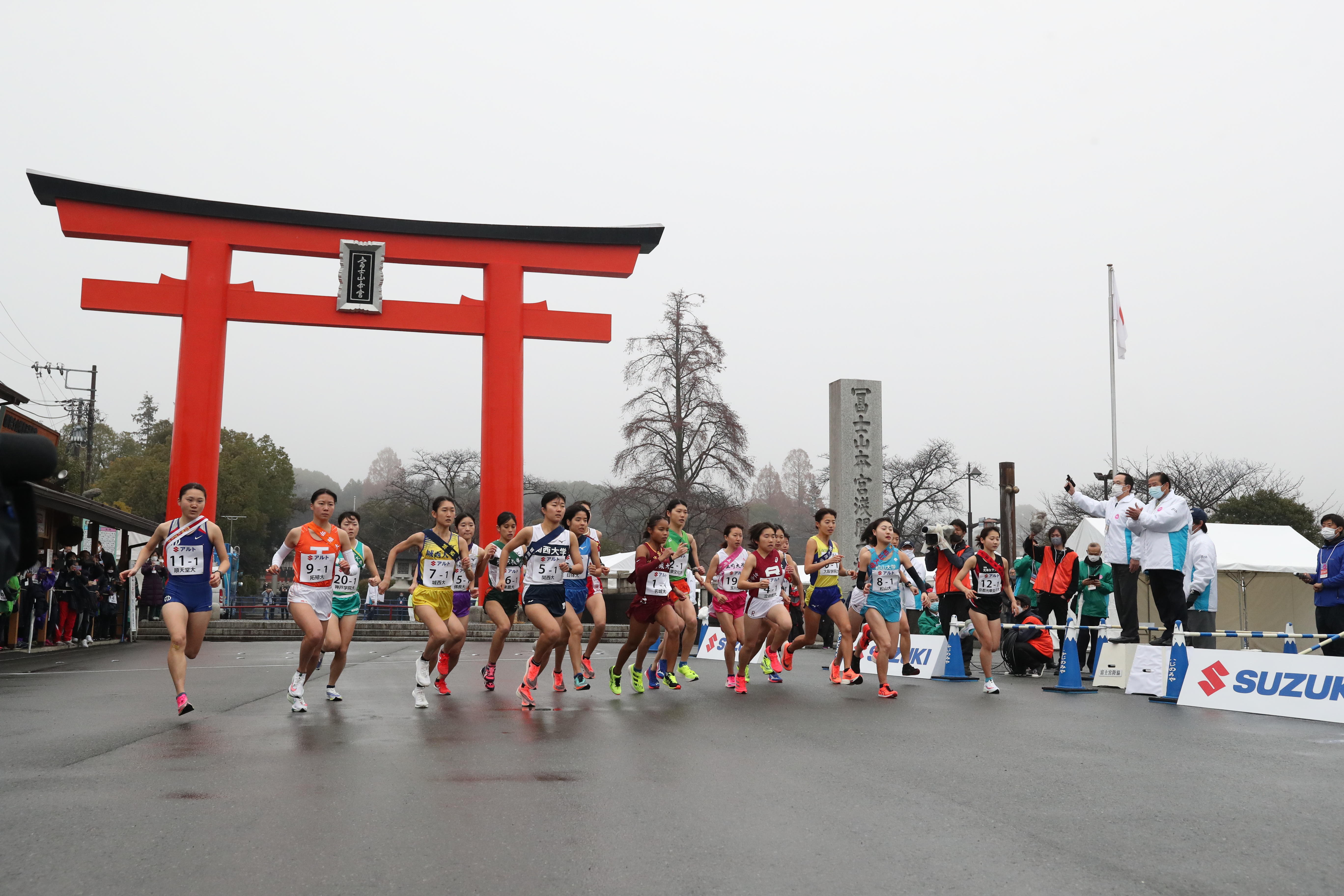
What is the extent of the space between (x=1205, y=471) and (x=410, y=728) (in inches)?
2222

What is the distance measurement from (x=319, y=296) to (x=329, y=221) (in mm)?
2084

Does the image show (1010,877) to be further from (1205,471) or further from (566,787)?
(1205,471)

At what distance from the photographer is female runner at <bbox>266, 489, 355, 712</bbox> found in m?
10.1

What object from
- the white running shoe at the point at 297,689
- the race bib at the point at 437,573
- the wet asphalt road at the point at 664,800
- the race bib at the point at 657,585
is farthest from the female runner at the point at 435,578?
the race bib at the point at 657,585

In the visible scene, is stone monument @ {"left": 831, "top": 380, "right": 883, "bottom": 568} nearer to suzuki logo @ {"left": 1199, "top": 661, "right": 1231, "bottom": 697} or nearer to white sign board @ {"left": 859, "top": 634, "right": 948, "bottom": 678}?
white sign board @ {"left": 859, "top": 634, "right": 948, "bottom": 678}

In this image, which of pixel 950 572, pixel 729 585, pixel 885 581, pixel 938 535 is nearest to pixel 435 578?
pixel 729 585

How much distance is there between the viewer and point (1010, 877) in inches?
168

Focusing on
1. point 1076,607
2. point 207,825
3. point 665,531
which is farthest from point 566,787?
point 1076,607

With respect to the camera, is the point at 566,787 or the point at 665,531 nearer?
the point at 566,787

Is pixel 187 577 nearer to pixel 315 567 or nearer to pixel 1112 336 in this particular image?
pixel 315 567

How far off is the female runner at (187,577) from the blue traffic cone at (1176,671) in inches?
381

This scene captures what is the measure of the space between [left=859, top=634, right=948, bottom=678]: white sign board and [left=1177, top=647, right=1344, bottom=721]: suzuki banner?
13.8ft

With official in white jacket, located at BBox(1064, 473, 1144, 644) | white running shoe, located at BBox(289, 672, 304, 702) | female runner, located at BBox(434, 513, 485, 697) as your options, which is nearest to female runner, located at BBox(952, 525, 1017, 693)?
official in white jacket, located at BBox(1064, 473, 1144, 644)

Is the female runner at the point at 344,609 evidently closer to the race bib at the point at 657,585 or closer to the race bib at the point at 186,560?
the race bib at the point at 186,560
